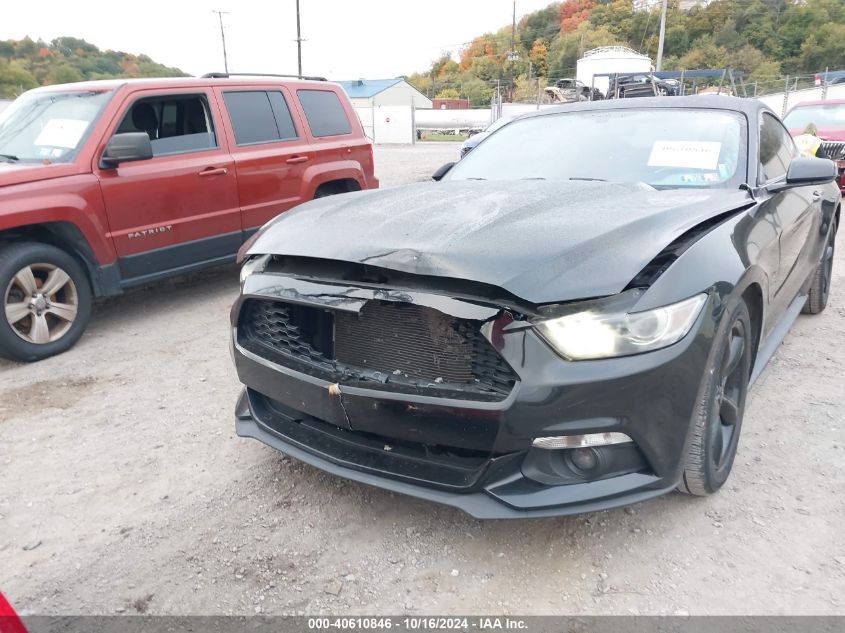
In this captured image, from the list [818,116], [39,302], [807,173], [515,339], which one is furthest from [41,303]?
[818,116]

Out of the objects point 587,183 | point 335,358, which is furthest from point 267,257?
point 587,183

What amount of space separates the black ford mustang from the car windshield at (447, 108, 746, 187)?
18 centimetres

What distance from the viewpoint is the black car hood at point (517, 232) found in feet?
6.46

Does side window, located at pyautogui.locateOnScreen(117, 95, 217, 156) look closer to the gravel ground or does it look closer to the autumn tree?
the gravel ground

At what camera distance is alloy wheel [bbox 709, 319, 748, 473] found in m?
2.35

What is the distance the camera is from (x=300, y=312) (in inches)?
95.9

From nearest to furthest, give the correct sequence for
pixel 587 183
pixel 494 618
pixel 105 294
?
pixel 494 618, pixel 587 183, pixel 105 294

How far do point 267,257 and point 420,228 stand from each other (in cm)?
68

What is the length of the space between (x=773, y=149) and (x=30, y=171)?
183 inches

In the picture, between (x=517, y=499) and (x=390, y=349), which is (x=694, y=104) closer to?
(x=390, y=349)

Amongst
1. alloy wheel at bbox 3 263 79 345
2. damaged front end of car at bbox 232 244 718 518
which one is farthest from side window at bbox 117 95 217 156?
damaged front end of car at bbox 232 244 718 518

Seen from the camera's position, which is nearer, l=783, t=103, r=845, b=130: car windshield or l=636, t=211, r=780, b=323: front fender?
l=636, t=211, r=780, b=323: front fender

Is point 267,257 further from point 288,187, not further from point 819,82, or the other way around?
point 819,82

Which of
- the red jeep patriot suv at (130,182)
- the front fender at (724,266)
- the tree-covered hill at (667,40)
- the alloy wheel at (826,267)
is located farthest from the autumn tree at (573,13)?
the front fender at (724,266)
